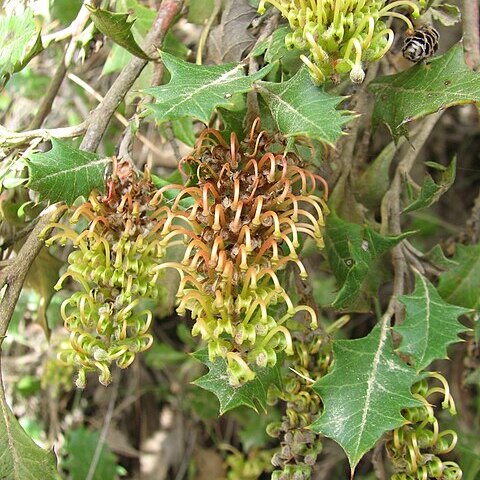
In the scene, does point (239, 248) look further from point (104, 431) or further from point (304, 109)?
point (104, 431)

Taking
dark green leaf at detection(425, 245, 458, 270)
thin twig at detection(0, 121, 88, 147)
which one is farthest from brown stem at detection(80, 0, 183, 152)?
dark green leaf at detection(425, 245, 458, 270)

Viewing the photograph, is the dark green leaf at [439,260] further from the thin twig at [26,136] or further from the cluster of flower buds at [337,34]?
the thin twig at [26,136]

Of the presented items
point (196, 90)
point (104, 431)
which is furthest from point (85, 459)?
point (196, 90)

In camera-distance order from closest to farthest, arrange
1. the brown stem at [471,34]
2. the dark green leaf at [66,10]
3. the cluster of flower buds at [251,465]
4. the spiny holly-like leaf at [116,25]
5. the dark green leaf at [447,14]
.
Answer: the spiny holly-like leaf at [116,25]
the dark green leaf at [447,14]
the brown stem at [471,34]
the dark green leaf at [66,10]
the cluster of flower buds at [251,465]

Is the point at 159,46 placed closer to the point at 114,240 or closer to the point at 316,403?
the point at 114,240

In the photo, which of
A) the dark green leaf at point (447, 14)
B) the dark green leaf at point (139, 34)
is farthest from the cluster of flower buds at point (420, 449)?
the dark green leaf at point (139, 34)

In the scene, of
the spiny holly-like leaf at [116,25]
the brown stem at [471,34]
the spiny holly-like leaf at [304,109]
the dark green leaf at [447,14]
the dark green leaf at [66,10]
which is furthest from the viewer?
the dark green leaf at [66,10]

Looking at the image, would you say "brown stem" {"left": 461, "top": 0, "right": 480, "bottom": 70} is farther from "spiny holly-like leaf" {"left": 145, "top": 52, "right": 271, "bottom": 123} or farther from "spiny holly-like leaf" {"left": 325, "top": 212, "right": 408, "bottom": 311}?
"spiny holly-like leaf" {"left": 145, "top": 52, "right": 271, "bottom": 123}
